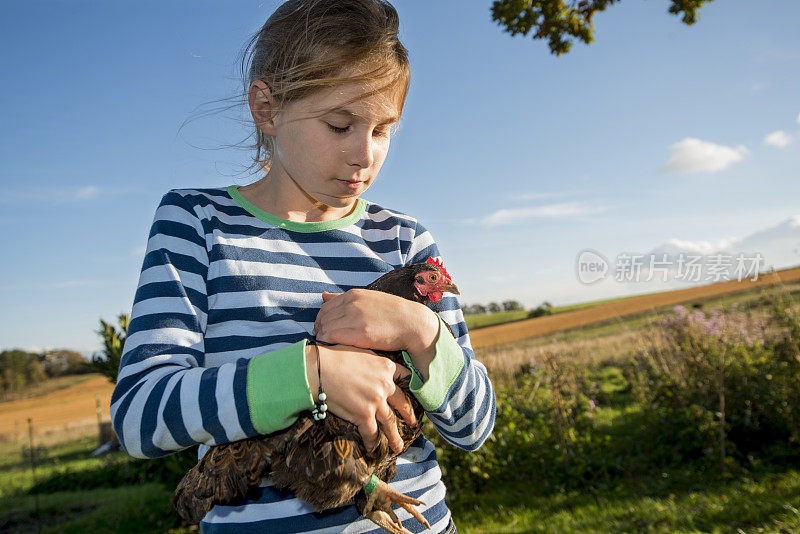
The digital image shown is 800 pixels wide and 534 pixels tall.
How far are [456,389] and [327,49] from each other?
1.09 metres

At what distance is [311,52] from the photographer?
1.42m

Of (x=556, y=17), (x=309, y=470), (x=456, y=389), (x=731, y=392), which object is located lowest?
(x=731, y=392)

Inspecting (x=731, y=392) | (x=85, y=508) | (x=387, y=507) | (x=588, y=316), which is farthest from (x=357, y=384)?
(x=588, y=316)

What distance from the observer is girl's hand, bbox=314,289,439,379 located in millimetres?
1227

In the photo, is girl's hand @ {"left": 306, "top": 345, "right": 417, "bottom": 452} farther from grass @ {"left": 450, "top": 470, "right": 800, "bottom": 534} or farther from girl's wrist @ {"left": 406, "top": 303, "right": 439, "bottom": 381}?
grass @ {"left": 450, "top": 470, "right": 800, "bottom": 534}

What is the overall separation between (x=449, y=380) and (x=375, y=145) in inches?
29.6

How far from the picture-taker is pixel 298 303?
1.46 m

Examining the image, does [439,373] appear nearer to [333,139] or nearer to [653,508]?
[333,139]

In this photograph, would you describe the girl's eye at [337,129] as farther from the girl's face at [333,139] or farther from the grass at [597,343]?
the grass at [597,343]

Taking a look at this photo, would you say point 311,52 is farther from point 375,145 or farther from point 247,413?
point 247,413

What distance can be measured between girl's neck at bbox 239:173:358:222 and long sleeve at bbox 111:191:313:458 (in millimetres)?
408

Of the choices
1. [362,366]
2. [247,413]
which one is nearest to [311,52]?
[362,366]

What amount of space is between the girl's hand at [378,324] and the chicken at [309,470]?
12cm

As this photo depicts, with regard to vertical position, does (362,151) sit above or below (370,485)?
above
